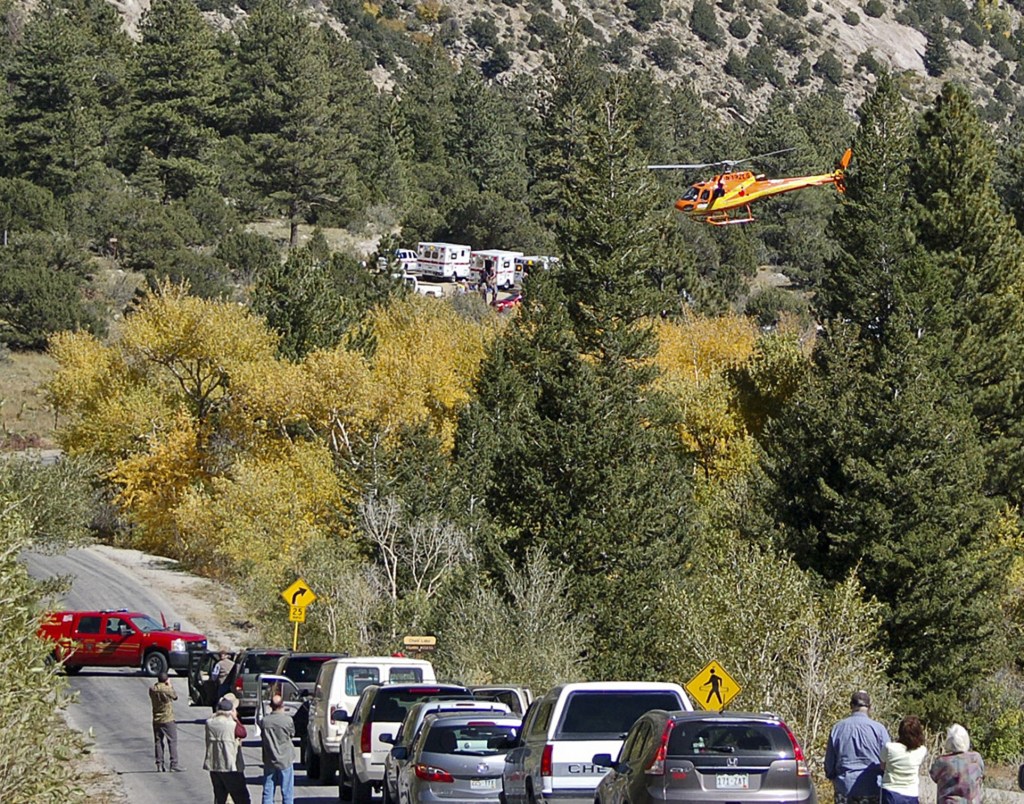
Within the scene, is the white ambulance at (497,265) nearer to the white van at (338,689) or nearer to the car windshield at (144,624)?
the car windshield at (144,624)

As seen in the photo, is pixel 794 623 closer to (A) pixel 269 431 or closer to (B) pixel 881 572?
(B) pixel 881 572

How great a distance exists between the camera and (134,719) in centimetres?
3422

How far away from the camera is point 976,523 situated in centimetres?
4462

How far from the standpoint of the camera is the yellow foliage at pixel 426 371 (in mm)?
64750

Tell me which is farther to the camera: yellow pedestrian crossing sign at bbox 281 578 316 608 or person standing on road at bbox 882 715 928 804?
yellow pedestrian crossing sign at bbox 281 578 316 608

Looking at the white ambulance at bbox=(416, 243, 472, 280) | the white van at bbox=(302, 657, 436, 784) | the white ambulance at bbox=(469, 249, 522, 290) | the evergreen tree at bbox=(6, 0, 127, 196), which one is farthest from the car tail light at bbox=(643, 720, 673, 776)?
the white ambulance at bbox=(416, 243, 472, 280)

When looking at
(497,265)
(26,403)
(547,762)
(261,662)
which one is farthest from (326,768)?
(497,265)

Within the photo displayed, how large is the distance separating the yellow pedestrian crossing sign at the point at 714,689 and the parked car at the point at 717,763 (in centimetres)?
689

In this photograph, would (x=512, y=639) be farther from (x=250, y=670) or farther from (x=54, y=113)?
(x=54, y=113)

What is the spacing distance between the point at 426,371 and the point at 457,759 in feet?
161

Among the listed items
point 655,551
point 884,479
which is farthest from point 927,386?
point 655,551

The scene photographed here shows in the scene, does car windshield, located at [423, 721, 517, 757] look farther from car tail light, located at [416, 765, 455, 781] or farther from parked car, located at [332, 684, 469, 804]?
parked car, located at [332, 684, 469, 804]

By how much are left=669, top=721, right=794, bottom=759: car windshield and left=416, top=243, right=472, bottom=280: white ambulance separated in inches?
3917

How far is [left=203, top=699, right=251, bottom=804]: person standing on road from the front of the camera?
18.9 meters
